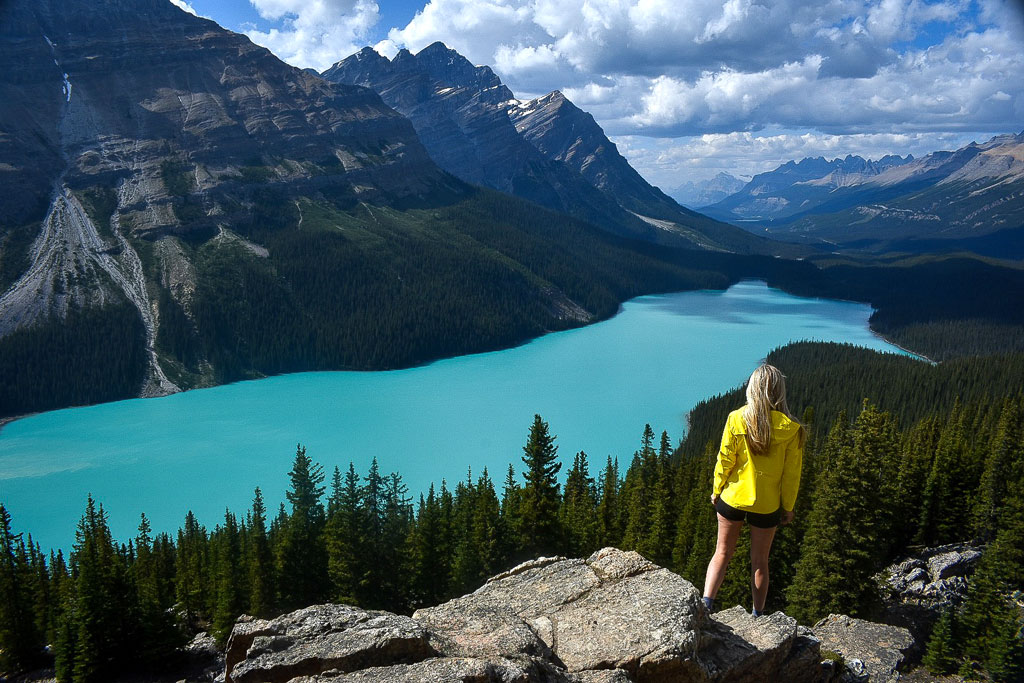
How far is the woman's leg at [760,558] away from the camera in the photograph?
903 centimetres

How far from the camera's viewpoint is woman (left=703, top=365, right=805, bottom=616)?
327 inches

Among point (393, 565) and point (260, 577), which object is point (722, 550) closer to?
point (393, 565)

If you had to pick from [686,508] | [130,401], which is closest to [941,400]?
[686,508]

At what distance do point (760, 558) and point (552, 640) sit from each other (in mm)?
3312


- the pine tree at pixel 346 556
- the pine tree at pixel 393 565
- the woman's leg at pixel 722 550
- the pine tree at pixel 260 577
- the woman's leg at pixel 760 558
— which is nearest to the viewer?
the woman's leg at pixel 722 550

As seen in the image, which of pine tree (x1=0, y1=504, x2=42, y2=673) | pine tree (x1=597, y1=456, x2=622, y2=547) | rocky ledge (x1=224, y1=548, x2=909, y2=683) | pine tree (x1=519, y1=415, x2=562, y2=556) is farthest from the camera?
pine tree (x1=597, y1=456, x2=622, y2=547)

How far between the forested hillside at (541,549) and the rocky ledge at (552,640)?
13.5 metres

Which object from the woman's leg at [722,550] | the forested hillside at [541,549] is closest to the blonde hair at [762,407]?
the woman's leg at [722,550]

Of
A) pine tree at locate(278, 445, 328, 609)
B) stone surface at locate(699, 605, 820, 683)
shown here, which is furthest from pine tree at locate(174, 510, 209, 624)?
stone surface at locate(699, 605, 820, 683)

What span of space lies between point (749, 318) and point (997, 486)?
137817 mm

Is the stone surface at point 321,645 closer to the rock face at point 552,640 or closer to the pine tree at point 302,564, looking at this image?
the rock face at point 552,640

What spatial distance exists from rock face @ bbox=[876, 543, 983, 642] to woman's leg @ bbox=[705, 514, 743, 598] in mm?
19871

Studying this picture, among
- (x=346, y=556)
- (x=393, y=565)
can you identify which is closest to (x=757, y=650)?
(x=346, y=556)

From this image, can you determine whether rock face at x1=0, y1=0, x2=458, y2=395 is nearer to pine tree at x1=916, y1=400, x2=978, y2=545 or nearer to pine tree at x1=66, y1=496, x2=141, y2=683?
A: pine tree at x1=66, y1=496, x2=141, y2=683
